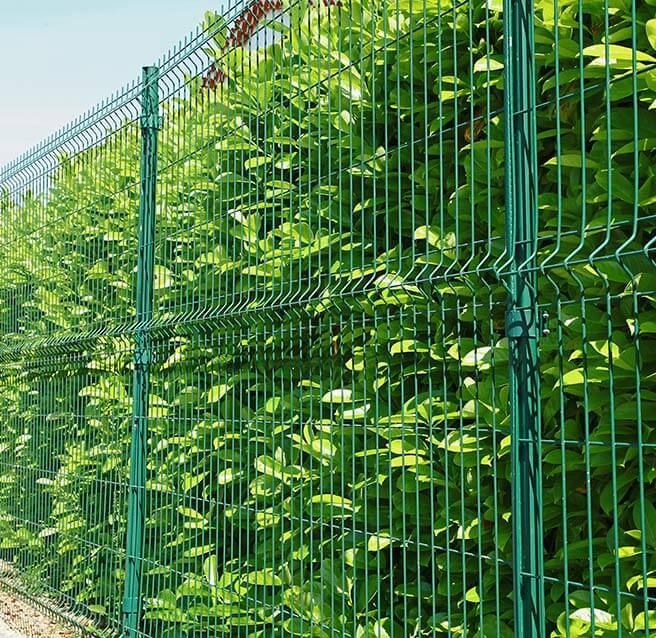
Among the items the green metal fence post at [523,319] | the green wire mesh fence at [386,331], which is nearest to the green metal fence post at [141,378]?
the green wire mesh fence at [386,331]

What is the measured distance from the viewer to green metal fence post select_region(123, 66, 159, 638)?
5602 millimetres

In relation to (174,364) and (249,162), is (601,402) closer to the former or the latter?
(249,162)

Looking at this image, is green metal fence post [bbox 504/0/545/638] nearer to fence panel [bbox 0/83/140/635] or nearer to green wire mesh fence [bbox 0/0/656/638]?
green wire mesh fence [bbox 0/0/656/638]

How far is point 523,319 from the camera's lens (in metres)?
2.95

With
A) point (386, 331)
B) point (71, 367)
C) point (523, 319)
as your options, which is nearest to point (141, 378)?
point (71, 367)

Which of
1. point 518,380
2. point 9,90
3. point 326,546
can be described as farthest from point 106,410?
point 9,90

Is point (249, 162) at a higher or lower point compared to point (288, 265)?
higher

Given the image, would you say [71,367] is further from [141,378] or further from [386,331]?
[386,331]

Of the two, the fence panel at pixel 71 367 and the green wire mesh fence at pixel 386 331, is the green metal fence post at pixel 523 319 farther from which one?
the fence panel at pixel 71 367

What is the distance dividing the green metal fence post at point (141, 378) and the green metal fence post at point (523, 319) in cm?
309

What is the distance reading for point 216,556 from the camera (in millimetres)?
4758

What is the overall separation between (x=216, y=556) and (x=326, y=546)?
1.01m

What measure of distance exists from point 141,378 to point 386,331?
252cm

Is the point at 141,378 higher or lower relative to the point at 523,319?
lower
